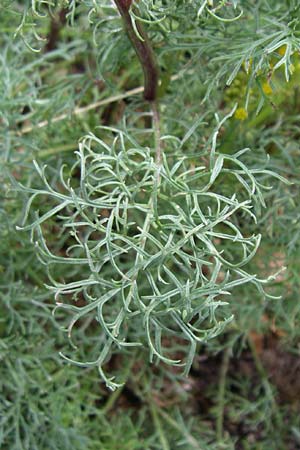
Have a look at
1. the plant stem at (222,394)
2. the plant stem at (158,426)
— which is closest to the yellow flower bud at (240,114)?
the plant stem at (222,394)

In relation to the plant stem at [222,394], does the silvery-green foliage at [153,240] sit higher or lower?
higher

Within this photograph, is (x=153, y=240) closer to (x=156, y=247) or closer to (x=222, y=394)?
(x=156, y=247)

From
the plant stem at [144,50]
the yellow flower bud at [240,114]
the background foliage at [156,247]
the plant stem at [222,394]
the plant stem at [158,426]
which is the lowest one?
the plant stem at [222,394]

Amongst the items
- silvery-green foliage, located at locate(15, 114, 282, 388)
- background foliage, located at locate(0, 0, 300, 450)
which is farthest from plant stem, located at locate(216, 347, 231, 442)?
silvery-green foliage, located at locate(15, 114, 282, 388)

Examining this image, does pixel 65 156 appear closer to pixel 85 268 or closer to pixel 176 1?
pixel 85 268

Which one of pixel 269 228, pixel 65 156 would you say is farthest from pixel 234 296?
pixel 65 156

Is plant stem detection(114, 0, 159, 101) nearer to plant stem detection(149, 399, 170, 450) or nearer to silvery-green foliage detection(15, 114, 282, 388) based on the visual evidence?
silvery-green foliage detection(15, 114, 282, 388)

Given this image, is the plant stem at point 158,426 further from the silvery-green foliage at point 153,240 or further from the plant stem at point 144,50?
the plant stem at point 144,50
